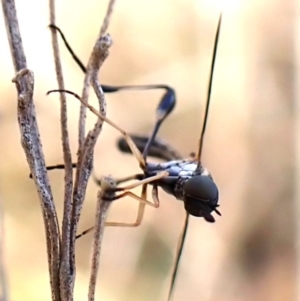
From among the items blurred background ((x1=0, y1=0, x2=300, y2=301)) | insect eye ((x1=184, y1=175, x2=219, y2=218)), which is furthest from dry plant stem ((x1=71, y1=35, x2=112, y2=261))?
blurred background ((x1=0, y1=0, x2=300, y2=301))

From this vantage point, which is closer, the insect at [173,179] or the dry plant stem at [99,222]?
the dry plant stem at [99,222]

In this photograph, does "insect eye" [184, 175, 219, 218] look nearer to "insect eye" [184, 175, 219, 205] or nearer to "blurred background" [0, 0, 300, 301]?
"insect eye" [184, 175, 219, 205]

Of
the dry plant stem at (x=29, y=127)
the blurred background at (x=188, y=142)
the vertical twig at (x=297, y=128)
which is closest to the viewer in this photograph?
the dry plant stem at (x=29, y=127)

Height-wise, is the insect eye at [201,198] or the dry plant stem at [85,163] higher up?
the dry plant stem at [85,163]

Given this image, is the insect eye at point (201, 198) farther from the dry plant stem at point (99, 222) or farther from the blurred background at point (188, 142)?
the blurred background at point (188, 142)

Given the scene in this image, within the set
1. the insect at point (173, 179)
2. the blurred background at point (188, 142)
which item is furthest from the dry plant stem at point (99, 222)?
the blurred background at point (188, 142)

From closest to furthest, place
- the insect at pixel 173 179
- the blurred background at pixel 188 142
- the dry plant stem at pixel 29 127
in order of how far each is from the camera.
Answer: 1. the dry plant stem at pixel 29 127
2. the insect at pixel 173 179
3. the blurred background at pixel 188 142
